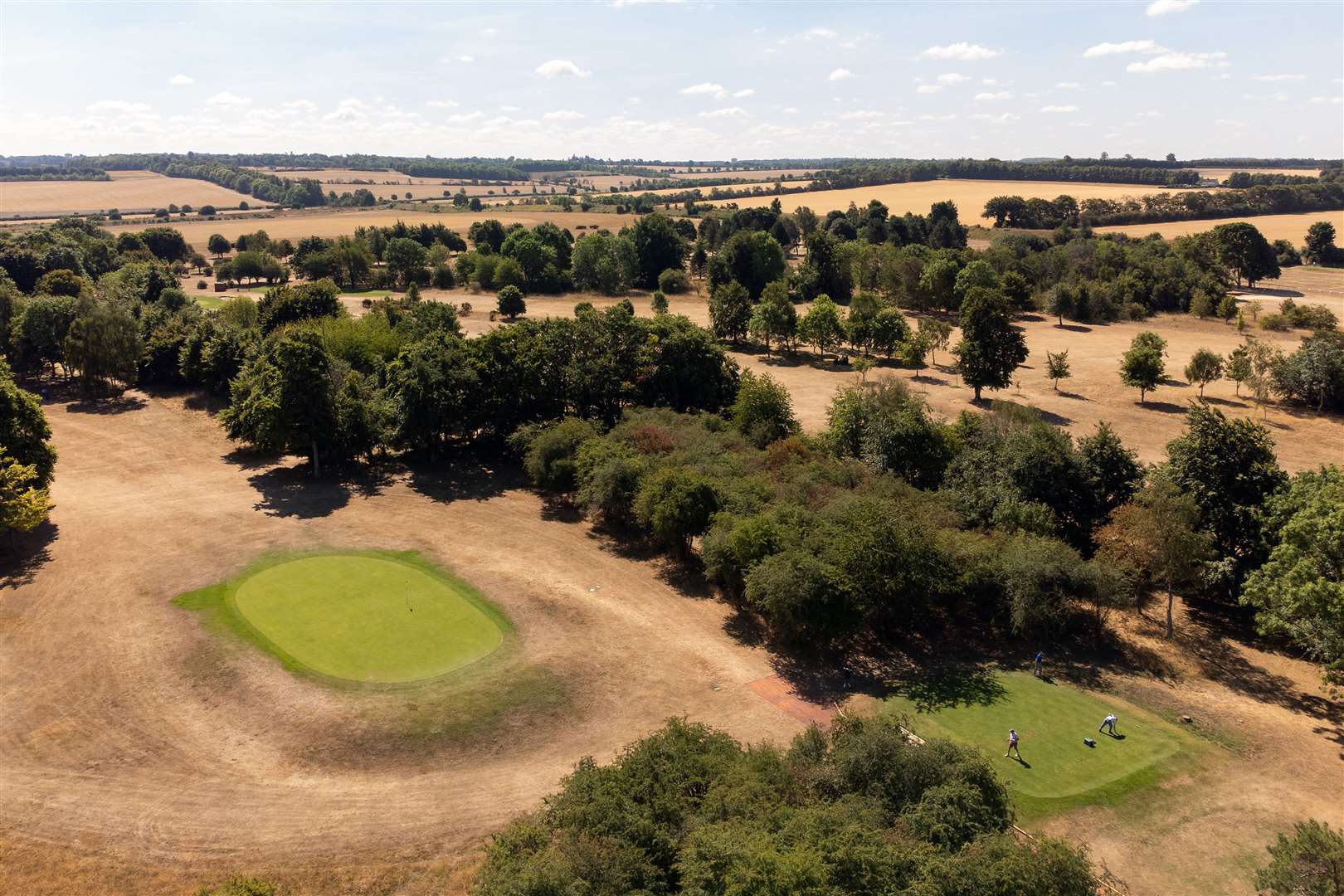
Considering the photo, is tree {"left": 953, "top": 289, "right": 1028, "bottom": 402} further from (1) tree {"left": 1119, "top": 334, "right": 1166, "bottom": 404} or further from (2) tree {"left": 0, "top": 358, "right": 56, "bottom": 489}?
(2) tree {"left": 0, "top": 358, "right": 56, "bottom": 489}

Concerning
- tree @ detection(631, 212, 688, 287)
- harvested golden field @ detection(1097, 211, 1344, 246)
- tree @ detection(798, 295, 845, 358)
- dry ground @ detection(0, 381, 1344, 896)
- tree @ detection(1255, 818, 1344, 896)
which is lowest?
dry ground @ detection(0, 381, 1344, 896)

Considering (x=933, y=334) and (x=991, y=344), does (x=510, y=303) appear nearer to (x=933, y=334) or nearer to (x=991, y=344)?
(x=933, y=334)

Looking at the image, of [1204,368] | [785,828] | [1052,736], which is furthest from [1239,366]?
[785,828]

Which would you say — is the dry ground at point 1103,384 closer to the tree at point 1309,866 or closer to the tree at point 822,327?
the tree at point 822,327

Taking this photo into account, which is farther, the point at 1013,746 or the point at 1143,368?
the point at 1143,368

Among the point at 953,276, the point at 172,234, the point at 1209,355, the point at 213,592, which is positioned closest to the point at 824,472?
the point at 213,592

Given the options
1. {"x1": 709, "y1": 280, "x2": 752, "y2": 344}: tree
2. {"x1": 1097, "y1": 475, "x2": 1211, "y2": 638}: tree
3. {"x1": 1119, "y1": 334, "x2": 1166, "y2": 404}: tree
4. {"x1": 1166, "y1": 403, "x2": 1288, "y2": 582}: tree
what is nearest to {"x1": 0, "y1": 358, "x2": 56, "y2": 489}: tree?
{"x1": 1097, "y1": 475, "x2": 1211, "y2": 638}: tree
